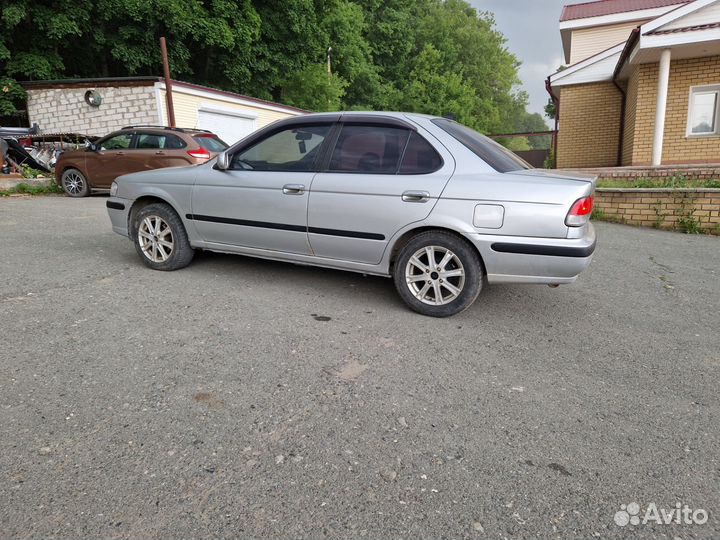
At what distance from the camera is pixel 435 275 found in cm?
399

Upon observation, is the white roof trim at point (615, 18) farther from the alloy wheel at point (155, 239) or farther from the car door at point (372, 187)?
the alloy wheel at point (155, 239)

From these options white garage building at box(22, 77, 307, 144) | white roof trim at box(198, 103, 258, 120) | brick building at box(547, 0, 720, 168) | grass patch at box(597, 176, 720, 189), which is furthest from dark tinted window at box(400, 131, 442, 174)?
white roof trim at box(198, 103, 258, 120)

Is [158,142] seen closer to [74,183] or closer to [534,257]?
[74,183]

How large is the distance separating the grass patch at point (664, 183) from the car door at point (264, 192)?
276 inches

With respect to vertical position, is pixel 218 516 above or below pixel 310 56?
below

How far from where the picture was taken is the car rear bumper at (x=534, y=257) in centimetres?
364

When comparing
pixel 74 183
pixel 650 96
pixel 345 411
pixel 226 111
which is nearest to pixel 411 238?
pixel 345 411

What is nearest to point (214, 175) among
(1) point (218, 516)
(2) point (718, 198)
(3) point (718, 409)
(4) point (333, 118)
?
(4) point (333, 118)

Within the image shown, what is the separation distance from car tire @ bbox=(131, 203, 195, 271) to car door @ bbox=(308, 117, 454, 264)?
1.55m

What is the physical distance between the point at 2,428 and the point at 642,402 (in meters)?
3.32

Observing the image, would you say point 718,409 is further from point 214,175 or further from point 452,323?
point 214,175

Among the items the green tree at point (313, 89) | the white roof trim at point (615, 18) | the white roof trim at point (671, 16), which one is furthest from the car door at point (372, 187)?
the green tree at point (313, 89)

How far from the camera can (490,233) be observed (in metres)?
3.75

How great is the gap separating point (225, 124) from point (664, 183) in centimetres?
1421
